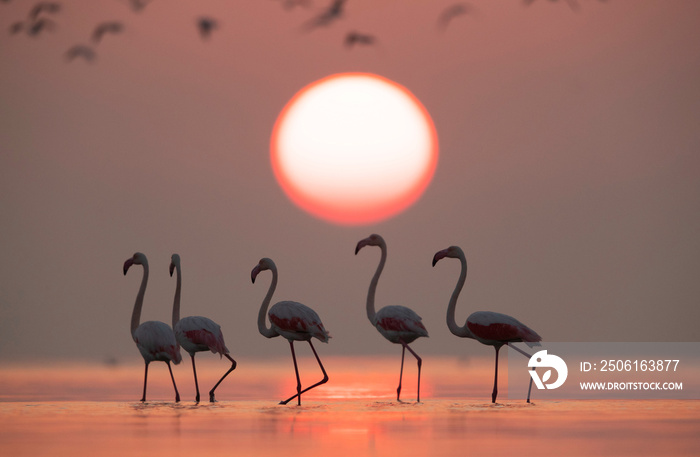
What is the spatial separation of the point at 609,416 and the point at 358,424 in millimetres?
3433

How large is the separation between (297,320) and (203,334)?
1.40m

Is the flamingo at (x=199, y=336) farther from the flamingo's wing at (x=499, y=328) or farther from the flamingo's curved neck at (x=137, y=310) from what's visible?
the flamingo's wing at (x=499, y=328)

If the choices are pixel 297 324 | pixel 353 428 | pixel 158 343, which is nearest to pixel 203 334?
pixel 158 343

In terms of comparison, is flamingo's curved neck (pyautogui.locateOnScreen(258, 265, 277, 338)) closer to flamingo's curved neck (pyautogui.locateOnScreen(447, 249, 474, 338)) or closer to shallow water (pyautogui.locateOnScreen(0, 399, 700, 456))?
shallow water (pyautogui.locateOnScreen(0, 399, 700, 456))

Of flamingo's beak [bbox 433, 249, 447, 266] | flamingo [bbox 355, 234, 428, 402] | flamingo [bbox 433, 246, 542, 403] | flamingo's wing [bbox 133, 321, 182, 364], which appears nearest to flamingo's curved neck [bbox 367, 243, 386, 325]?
flamingo [bbox 355, 234, 428, 402]

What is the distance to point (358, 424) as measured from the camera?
1394cm

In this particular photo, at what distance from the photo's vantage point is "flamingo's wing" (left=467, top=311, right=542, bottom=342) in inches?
676

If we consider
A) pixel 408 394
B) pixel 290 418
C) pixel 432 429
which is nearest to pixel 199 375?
pixel 408 394

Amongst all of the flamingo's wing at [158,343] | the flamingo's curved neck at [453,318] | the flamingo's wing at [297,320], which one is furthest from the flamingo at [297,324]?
the flamingo's curved neck at [453,318]

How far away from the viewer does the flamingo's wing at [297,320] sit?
1708cm

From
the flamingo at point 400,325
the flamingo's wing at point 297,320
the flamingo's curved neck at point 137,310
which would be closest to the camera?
the flamingo's wing at point 297,320

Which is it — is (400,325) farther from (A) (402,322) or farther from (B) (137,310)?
(B) (137,310)

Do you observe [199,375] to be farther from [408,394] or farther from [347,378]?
A: [408,394]

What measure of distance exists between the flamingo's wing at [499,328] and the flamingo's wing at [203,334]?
12.4 ft
